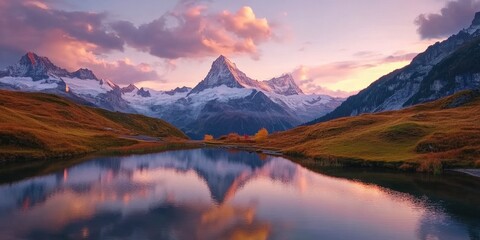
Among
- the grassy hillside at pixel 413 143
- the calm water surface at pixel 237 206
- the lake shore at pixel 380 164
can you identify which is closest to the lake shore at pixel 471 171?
the lake shore at pixel 380 164

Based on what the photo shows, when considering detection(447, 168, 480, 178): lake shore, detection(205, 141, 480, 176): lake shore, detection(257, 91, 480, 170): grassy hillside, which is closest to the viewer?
detection(447, 168, 480, 178): lake shore

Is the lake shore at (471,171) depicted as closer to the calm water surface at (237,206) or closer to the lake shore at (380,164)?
the lake shore at (380,164)

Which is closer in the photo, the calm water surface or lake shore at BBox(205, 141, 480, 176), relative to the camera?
the calm water surface

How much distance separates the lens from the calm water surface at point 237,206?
45625 millimetres

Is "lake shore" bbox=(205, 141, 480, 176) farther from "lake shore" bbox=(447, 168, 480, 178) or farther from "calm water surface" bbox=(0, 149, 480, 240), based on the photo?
"calm water surface" bbox=(0, 149, 480, 240)

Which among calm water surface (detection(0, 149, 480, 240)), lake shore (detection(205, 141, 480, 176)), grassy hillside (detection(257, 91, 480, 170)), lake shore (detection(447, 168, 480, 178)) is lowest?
calm water surface (detection(0, 149, 480, 240))

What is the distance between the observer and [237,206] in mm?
60312

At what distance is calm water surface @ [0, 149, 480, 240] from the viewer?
4562 cm

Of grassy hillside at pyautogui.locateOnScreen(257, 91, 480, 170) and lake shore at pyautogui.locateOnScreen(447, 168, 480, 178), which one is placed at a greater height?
grassy hillside at pyautogui.locateOnScreen(257, 91, 480, 170)

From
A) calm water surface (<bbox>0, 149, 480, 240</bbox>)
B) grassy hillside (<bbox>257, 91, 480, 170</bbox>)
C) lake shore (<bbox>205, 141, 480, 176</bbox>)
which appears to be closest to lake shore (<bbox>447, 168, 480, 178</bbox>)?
lake shore (<bbox>205, 141, 480, 176</bbox>)

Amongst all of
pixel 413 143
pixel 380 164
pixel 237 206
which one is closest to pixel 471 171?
pixel 380 164

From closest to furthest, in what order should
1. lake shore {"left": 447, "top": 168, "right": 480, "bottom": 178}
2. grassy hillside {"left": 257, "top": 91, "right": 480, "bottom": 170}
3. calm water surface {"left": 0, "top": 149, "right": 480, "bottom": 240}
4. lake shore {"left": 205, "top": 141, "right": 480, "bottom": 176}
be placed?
1. calm water surface {"left": 0, "top": 149, "right": 480, "bottom": 240}
2. lake shore {"left": 447, "top": 168, "right": 480, "bottom": 178}
3. lake shore {"left": 205, "top": 141, "right": 480, "bottom": 176}
4. grassy hillside {"left": 257, "top": 91, "right": 480, "bottom": 170}

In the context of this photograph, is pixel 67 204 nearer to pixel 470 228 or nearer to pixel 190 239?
pixel 190 239

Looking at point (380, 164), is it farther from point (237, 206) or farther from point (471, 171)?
point (237, 206)
